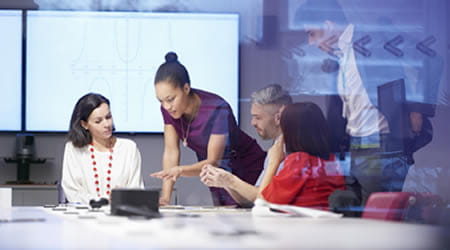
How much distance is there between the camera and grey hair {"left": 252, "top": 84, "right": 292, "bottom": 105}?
13.7 ft

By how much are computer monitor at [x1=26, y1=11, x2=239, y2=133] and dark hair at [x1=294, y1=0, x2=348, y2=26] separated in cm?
48

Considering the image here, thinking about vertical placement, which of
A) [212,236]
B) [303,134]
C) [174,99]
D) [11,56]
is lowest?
[212,236]

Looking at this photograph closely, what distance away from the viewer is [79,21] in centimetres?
503

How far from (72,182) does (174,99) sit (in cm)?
121

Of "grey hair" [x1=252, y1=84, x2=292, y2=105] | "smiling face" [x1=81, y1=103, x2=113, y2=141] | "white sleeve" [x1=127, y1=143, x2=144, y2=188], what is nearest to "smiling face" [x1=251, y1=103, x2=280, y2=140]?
"grey hair" [x1=252, y1=84, x2=292, y2=105]

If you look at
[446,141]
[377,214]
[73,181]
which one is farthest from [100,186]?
[446,141]

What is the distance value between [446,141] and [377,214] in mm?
3016

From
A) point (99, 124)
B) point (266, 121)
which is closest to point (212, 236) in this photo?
point (99, 124)

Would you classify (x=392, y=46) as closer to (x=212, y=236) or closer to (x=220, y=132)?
(x=220, y=132)

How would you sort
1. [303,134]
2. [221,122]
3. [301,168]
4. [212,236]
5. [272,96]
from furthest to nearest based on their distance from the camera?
[221,122] → [272,96] → [303,134] → [301,168] → [212,236]

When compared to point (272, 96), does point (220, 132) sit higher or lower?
lower

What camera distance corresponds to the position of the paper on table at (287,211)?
1.94 m

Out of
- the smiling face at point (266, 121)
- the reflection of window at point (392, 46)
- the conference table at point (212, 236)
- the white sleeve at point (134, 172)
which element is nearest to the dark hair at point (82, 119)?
the white sleeve at point (134, 172)

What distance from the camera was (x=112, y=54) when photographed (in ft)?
16.4
